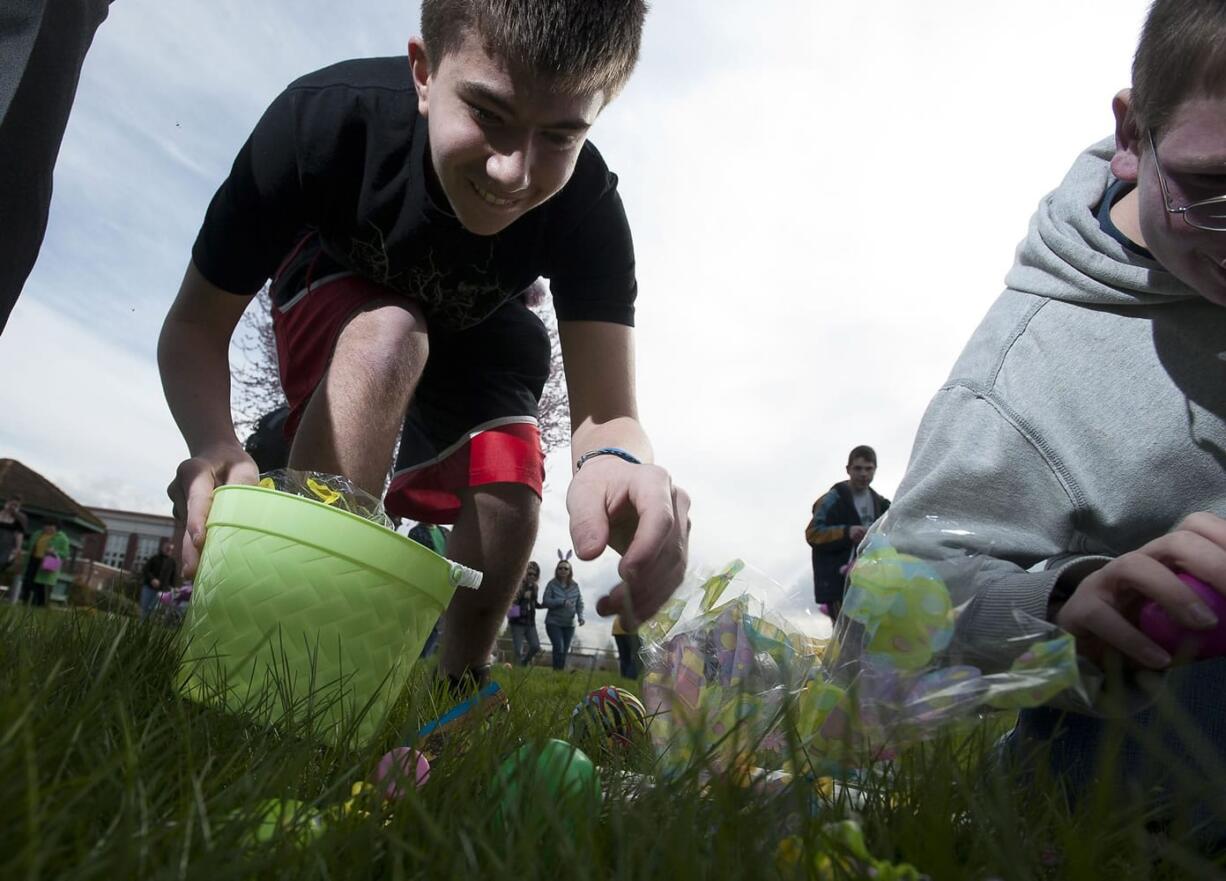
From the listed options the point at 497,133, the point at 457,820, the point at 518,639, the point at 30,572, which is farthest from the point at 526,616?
the point at 457,820

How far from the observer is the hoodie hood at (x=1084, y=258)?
1640mm

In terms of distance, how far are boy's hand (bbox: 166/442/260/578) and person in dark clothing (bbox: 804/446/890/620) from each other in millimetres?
4605

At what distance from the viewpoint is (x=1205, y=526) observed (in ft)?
3.80

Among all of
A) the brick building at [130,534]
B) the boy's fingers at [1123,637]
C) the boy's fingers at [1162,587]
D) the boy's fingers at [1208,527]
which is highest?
the brick building at [130,534]

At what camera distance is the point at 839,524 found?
6.18 m

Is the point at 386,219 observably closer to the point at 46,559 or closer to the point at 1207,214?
the point at 1207,214

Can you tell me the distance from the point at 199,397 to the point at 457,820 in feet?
4.89

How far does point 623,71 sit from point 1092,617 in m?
1.60

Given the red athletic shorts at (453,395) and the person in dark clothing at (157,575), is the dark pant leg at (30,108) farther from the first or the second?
the person in dark clothing at (157,575)

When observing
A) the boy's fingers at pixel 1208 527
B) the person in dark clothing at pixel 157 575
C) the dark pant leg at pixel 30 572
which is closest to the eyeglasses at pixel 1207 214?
the boy's fingers at pixel 1208 527

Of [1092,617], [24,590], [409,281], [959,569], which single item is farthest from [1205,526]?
[24,590]

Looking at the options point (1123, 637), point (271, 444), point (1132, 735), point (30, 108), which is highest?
point (30, 108)

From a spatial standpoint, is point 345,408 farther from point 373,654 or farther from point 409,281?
point 373,654

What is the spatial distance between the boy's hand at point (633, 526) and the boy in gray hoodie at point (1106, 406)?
375 millimetres
